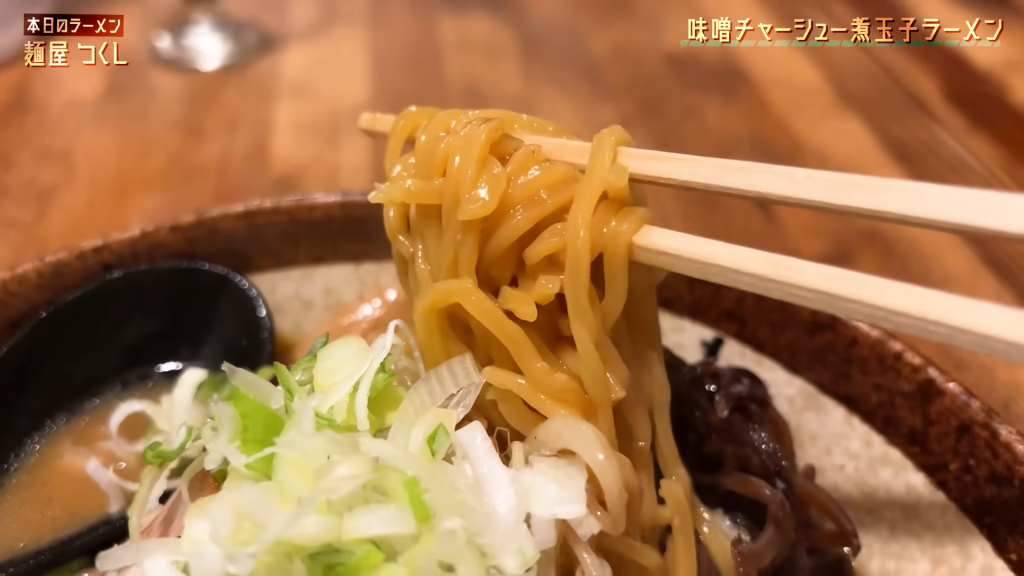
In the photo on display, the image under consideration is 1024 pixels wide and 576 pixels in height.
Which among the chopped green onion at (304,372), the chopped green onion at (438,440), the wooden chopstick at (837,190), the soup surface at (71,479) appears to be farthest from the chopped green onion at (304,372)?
the soup surface at (71,479)

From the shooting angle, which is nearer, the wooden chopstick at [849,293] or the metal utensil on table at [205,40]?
the wooden chopstick at [849,293]

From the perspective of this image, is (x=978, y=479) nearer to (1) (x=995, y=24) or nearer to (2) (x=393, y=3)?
(1) (x=995, y=24)

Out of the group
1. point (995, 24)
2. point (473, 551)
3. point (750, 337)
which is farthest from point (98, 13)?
point (995, 24)

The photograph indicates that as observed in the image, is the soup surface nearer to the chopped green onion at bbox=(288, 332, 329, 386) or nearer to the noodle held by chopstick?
the chopped green onion at bbox=(288, 332, 329, 386)

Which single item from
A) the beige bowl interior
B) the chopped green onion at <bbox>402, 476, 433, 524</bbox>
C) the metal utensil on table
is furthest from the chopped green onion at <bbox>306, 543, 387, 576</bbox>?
the metal utensil on table

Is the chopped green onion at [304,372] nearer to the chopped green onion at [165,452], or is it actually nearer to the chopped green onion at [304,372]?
the chopped green onion at [304,372]

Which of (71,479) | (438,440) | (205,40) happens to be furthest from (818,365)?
(205,40)

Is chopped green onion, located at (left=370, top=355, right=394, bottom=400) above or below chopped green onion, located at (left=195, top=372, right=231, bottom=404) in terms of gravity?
above
